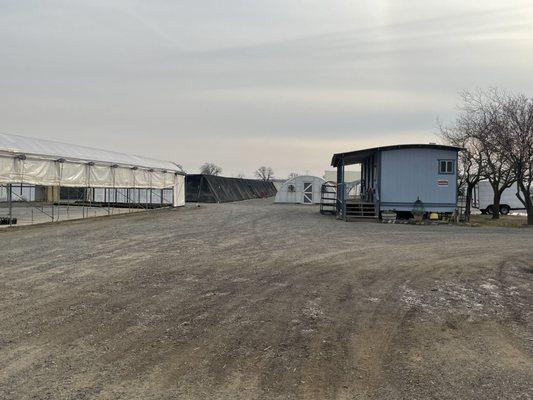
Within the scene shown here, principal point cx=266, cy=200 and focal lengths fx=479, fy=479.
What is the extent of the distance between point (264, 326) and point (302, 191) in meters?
43.0

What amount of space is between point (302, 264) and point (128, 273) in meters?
3.64

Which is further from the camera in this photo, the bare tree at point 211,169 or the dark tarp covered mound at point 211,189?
the bare tree at point 211,169

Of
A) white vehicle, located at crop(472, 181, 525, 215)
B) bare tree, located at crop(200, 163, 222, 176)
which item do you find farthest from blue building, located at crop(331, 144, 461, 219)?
bare tree, located at crop(200, 163, 222, 176)

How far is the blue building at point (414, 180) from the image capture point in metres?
25.1

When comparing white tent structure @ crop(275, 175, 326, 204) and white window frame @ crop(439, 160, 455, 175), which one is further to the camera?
white tent structure @ crop(275, 175, 326, 204)

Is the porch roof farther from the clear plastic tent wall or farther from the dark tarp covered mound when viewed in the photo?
the dark tarp covered mound

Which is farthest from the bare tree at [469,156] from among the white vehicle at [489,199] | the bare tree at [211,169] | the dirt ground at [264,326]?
the bare tree at [211,169]

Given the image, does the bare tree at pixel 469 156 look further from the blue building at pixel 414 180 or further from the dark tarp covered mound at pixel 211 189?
the dark tarp covered mound at pixel 211 189

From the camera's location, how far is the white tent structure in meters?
48.3

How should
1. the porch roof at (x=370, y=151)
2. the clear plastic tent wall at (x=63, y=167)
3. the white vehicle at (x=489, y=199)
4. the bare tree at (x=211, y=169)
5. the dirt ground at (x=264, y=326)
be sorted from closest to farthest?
the dirt ground at (x=264, y=326)
the clear plastic tent wall at (x=63, y=167)
the porch roof at (x=370, y=151)
the white vehicle at (x=489, y=199)
the bare tree at (x=211, y=169)

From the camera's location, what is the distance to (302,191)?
48594 mm

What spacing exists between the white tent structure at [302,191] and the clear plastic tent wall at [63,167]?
16607mm

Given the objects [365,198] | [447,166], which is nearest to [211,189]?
[365,198]

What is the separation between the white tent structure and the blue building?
73.6 ft
